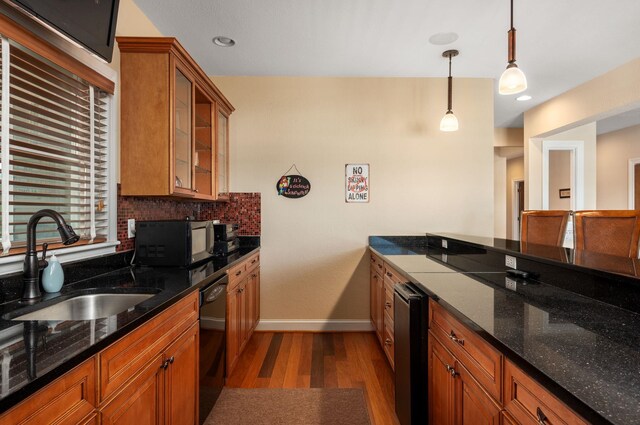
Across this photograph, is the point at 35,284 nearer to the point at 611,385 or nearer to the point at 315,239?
the point at 611,385

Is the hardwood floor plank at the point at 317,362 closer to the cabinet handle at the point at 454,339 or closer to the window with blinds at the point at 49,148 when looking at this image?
the cabinet handle at the point at 454,339

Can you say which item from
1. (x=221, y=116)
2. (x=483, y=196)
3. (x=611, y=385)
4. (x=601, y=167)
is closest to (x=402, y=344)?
(x=611, y=385)

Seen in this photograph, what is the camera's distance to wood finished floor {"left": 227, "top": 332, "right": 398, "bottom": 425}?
7.80 ft

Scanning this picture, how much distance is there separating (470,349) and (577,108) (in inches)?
155

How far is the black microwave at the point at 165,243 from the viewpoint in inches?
86.0

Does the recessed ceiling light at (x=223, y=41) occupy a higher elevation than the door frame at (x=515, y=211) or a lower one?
higher

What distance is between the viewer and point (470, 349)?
4.02 feet

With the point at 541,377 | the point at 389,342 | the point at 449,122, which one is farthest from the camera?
the point at 449,122

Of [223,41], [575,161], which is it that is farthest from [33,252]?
[575,161]

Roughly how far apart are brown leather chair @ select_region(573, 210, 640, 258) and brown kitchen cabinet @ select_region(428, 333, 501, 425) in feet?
5.45

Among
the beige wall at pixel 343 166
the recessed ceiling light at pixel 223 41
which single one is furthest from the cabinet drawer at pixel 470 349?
the recessed ceiling light at pixel 223 41

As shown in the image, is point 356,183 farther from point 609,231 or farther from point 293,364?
point 609,231

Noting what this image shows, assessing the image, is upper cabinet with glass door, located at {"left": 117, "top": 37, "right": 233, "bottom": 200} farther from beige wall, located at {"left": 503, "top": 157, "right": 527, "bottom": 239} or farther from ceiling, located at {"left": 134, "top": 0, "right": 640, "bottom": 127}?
beige wall, located at {"left": 503, "top": 157, "right": 527, "bottom": 239}

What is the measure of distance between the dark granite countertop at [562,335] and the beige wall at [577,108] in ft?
9.59
